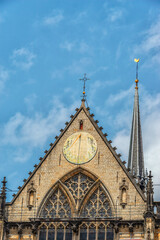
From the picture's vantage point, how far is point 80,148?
136 ft

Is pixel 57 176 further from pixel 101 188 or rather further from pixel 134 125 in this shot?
pixel 134 125

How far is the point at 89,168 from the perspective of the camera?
40688mm

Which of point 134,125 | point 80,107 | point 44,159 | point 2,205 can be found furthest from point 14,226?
point 134,125

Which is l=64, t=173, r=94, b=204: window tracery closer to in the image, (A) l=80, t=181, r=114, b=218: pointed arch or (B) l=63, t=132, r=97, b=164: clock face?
(A) l=80, t=181, r=114, b=218: pointed arch

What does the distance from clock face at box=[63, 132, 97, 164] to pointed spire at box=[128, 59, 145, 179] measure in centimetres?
440

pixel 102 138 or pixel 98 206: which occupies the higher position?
pixel 102 138

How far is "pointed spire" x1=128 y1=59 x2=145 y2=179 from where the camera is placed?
45.1 m

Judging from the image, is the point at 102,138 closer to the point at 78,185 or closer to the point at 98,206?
the point at 78,185

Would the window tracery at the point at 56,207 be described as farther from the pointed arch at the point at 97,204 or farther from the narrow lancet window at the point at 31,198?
the pointed arch at the point at 97,204

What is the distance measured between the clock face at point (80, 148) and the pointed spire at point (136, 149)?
4402mm

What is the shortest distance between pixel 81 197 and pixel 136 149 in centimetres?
705

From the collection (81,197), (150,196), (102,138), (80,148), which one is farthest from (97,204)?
(102,138)

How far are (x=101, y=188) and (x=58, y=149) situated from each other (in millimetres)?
3091

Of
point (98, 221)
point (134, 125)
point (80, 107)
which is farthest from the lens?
point (134, 125)
